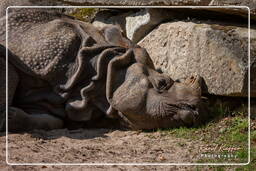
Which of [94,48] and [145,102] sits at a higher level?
[94,48]

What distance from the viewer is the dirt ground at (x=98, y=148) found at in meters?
5.39

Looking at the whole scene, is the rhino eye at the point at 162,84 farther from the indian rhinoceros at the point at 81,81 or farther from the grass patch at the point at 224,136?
the grass patch at the point at 224,136

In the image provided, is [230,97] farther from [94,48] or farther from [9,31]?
[9,31]

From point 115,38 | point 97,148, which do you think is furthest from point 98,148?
point 115,38

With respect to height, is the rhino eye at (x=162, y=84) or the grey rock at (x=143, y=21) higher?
the grey rock at (x=143, y=21)

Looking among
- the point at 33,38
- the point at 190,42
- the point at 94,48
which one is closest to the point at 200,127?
the point at 190,42

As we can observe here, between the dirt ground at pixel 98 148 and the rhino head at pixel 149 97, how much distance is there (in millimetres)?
175

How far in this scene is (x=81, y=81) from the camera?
263 inches

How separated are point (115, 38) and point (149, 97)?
89cm

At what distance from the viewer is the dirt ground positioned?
17.7 feet

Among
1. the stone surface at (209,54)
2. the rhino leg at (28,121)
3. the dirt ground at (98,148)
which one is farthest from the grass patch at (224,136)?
the rhino leg at (28,121)

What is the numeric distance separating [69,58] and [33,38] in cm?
43

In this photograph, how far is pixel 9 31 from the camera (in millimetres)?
6777

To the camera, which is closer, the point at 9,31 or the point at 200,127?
the point at 200,127
